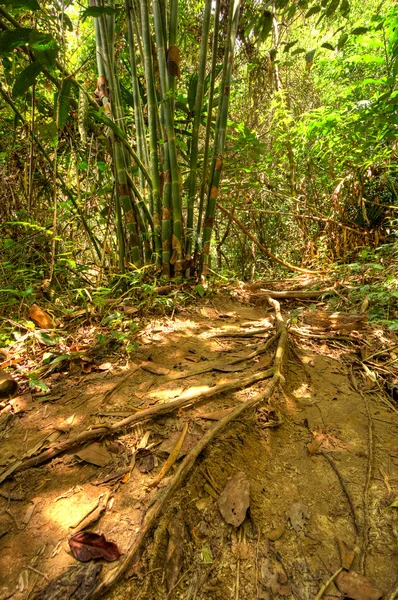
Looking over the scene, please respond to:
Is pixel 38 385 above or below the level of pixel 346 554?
above

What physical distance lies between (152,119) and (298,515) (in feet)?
9.36

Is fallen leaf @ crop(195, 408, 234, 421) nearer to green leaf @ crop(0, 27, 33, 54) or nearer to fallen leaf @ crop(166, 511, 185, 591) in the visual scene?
fallen leaf @ crop(166, 511, 185, 591)

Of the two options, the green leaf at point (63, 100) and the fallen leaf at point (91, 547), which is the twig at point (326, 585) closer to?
the fallen leaf at point (91, 547)

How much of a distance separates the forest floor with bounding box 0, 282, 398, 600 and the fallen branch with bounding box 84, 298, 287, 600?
1 centimetres

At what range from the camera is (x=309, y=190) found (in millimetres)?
5391

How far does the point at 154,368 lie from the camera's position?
5.67 ft

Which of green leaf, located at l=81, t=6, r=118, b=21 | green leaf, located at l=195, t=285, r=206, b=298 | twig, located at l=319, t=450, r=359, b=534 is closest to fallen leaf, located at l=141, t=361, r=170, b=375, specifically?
twig, located at l=319, t=450, r=359, b=534

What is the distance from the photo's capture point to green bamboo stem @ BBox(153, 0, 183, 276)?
7.87ft

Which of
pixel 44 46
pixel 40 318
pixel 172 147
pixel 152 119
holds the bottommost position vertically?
pixel 40 318

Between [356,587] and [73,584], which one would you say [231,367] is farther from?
[73,584]

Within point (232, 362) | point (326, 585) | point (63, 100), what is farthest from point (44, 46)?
point (326, 585)

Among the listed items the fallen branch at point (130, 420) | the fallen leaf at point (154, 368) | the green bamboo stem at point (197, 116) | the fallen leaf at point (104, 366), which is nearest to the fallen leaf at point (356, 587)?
the fallen branch at point (130, 420)

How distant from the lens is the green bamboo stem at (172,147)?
240 cm

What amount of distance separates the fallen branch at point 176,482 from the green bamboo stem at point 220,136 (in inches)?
70.3
